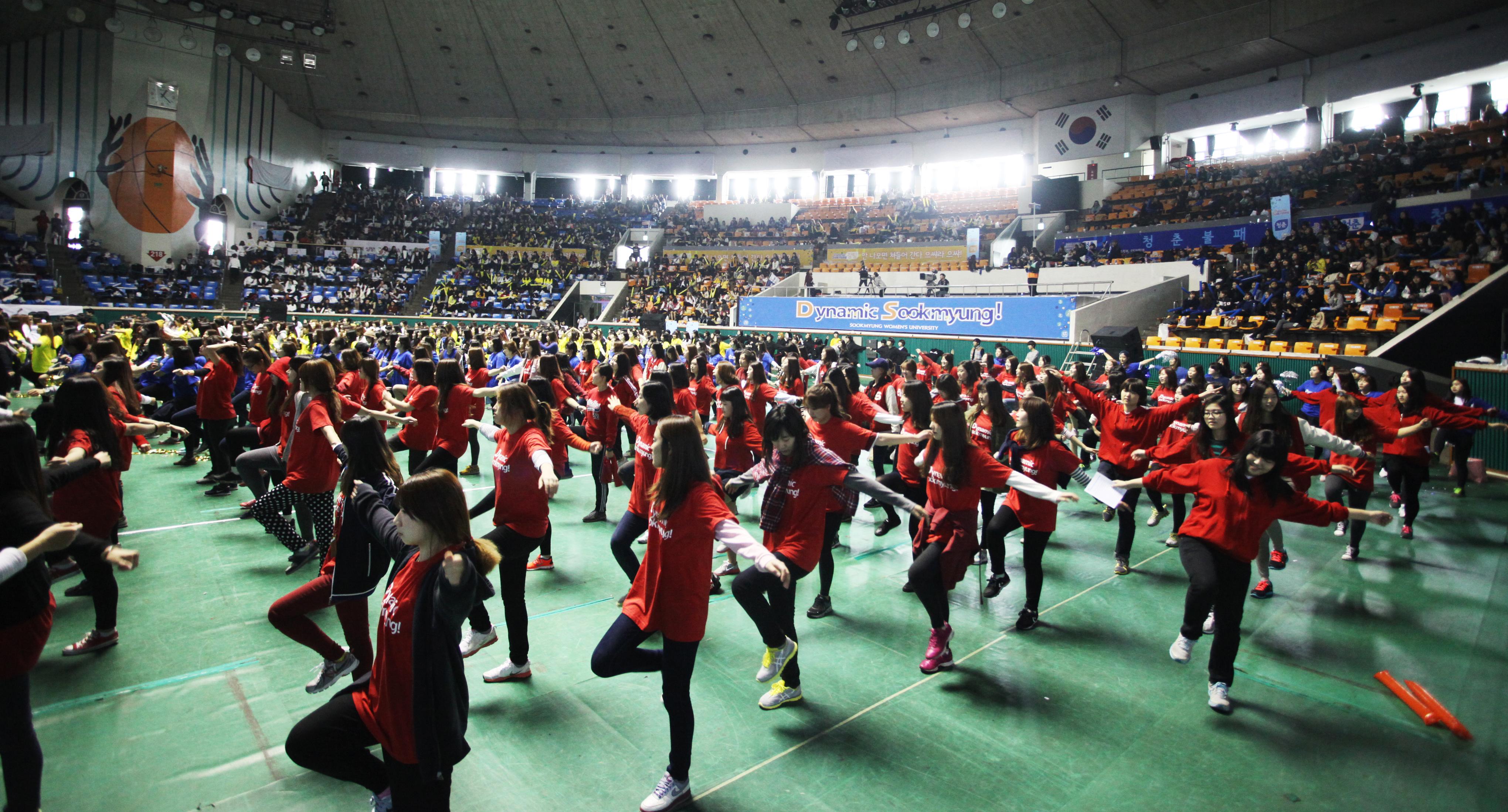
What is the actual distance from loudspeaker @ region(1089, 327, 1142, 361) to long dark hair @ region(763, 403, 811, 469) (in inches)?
612

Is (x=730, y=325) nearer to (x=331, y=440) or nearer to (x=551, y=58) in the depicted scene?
(x=551, y=58)

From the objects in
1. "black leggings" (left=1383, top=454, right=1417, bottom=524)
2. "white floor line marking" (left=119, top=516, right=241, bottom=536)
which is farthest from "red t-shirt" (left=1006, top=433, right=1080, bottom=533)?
"white floor line marking" (left=119, top=516, right=241, bottom=536)

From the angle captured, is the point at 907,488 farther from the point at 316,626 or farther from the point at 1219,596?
the point at 316,626

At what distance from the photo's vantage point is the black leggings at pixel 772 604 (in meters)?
3.87

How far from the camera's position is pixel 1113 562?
23.3ft

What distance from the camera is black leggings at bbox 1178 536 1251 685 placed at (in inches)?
166

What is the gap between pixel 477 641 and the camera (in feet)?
15.0

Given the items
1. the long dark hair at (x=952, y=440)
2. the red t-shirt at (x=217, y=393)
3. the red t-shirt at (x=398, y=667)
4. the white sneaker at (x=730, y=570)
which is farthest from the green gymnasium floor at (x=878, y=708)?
the red t-shirt at (x=217, y=393)

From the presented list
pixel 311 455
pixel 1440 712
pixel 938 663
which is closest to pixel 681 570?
pixel 938 663

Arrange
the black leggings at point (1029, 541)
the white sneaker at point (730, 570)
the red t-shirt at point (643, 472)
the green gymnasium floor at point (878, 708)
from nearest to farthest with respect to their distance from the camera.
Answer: the green gymnasium floor at point (878, 708) < the red t-shirt at point (643, 472) < the black leggings at point (1029, 541) < the white sneaker at point (730, 570)

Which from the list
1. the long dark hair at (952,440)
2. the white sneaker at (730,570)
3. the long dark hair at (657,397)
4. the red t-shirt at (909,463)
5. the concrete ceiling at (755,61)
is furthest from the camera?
the concrete ceiling at (755,61)

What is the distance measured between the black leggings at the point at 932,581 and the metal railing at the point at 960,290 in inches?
753

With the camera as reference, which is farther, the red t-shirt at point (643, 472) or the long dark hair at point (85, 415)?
the red t-shirt at point (643, 472)

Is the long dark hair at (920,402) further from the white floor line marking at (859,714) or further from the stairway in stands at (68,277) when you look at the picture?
the stairway in stands at (68,277)
